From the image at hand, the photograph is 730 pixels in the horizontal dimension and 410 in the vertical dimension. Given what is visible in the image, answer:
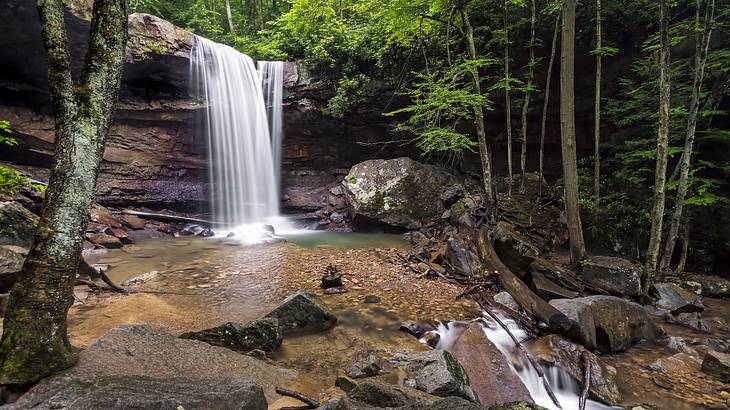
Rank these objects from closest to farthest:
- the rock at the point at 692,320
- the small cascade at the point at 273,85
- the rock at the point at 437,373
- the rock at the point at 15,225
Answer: the rock at the point at 437,373 < the rock at the point at 692,320 < the rock at the point at 15,225 < the small cascade at the point at 273,85

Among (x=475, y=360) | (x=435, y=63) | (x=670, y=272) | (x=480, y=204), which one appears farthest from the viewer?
(x=435, y=63)

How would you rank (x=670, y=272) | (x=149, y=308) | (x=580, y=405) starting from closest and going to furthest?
(x=580, y=405), (x=149, y=308), (x=670, y=272)

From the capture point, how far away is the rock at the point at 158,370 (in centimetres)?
235

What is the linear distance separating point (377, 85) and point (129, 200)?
1129 centimetres

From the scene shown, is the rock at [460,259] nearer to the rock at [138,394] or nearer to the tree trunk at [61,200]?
the rock at [138,394]

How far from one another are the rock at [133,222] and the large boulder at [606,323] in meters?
12.9

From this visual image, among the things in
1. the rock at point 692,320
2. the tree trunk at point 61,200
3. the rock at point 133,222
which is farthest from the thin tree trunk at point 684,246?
the rock at point 133,222

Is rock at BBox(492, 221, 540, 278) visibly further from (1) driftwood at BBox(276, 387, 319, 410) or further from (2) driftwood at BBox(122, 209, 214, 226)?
(2) driftwood at BBox(122, 209, 214, 226)

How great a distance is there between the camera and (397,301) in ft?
20.1

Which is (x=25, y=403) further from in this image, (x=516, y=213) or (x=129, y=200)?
(x=129, y=200)

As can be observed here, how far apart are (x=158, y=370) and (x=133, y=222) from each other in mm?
11137

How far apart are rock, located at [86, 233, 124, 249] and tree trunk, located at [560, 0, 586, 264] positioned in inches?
466

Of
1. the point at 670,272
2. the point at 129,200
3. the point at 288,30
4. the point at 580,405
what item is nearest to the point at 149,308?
the point at 580,405

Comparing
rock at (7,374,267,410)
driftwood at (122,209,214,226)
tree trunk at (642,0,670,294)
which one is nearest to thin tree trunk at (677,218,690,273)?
tree trunk at (642,0,670,294)
